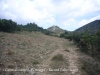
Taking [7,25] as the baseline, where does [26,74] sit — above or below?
below

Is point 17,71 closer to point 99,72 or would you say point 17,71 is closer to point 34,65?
point 34,65

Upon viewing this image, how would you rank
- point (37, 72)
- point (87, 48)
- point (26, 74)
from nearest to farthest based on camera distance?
point (26, 74) → point (37, 72) → point (87, 48)

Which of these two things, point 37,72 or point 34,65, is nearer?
point 37,72

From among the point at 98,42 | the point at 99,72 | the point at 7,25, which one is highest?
the point at 7,25

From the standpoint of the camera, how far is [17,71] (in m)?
9.62

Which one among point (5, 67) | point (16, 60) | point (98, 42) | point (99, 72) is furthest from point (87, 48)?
point (5, 67)

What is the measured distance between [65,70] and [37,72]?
282 centimetres

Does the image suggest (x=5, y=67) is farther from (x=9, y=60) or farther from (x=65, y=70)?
(x=65, y=70)

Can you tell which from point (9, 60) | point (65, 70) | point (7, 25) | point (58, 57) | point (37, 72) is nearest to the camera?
point (37, 72)

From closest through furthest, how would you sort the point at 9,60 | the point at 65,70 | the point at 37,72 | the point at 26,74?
1. the point at 26,74
2. the point at 37,72
3. the point at 65,70
4. the point at 9,60

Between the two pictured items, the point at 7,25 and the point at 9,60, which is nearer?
the point at 9,60

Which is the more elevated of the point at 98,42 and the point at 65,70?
the point at 98,42

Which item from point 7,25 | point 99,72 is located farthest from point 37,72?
point 7,25

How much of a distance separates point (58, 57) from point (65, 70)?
3405 mm
